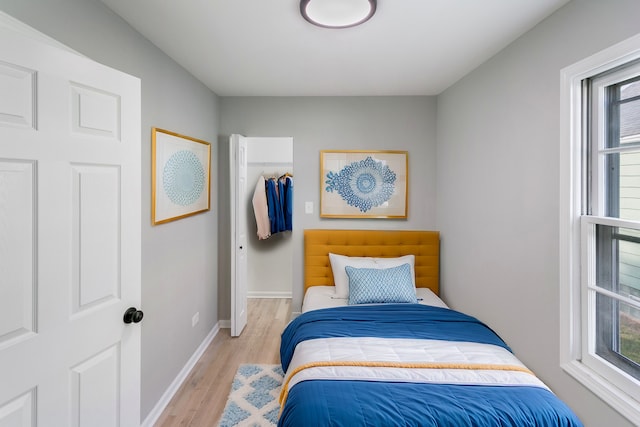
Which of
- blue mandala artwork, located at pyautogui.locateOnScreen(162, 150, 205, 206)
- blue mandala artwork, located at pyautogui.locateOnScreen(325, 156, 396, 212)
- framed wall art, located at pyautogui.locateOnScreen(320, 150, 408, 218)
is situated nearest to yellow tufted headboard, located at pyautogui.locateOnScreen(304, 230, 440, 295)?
framed wall art, located at pyautogui.locateOnScreen(320, 150, 408, 218)

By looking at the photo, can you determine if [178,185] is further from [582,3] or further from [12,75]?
[582,3]

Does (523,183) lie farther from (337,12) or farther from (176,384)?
(176,384)

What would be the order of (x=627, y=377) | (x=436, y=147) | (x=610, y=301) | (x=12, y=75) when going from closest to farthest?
(x=12, y=75) → (x=627, y=377) → (x=610, y=301) → (x=436, y=147)

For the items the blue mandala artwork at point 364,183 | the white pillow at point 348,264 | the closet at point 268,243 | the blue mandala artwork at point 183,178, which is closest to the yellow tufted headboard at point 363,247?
the white pillow at point 348,264

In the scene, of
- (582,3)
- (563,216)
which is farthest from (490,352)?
(582,3)

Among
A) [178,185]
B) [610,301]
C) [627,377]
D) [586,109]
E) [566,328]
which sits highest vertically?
[586,109]

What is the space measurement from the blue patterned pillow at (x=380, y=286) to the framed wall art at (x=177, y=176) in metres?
1.50

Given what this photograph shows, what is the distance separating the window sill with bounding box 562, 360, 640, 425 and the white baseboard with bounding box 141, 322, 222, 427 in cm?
245

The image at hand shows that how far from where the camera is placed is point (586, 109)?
166 centimetres

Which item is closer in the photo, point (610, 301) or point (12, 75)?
point (12, 75)

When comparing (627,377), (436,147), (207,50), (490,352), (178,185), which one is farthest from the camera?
(436,147)

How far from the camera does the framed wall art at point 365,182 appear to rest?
3.46m

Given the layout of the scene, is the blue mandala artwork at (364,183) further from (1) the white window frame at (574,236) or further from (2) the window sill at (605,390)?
(2) the window sill at (605,390)

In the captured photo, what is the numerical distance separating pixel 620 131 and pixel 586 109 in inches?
7.8
